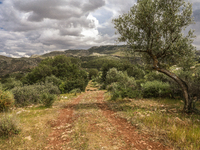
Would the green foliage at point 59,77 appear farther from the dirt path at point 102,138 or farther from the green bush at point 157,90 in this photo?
the dirt path at point 102,138

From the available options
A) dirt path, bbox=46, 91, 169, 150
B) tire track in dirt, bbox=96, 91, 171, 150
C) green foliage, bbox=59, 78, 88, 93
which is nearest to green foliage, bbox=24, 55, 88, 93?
green foliage, bbox=59, 78, 88, 93

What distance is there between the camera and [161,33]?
12.3m

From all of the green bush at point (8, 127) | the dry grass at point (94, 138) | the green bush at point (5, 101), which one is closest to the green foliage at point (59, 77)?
the green bush at point (5, 101)

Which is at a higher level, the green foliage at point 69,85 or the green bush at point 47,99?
the green bush at point 47,99

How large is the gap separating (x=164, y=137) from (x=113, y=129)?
2.87 m

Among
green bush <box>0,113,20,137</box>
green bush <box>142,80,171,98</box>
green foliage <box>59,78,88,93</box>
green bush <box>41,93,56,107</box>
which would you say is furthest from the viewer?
green foliage <box>59,78,88,93</box>

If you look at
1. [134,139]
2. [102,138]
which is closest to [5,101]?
[102,138]

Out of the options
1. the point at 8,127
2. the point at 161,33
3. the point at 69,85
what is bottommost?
the point at 69,85

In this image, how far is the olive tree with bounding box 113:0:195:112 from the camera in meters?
10.9

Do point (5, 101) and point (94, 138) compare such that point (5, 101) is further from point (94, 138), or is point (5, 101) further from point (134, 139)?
point (134, 139)

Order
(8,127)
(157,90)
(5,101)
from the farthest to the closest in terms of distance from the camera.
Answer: (157,90)
(5,101)
(8,127)

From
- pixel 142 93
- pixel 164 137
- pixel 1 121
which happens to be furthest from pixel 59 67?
pixel 164 137

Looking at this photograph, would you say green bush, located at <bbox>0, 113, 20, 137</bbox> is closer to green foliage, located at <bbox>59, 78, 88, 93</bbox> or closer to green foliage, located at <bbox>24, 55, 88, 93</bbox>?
green foliage, located at <bbox>24, 55, 88, 93</bbox>

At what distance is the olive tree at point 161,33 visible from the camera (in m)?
10.9
